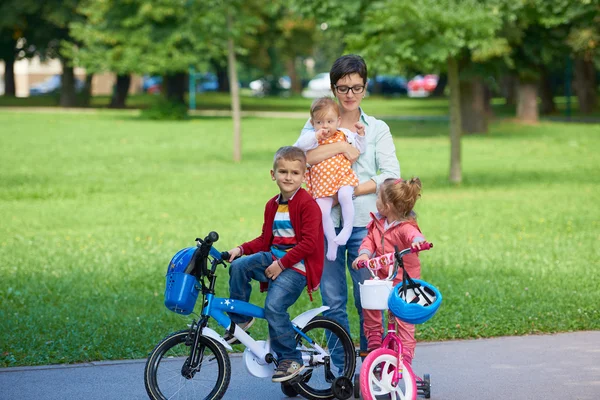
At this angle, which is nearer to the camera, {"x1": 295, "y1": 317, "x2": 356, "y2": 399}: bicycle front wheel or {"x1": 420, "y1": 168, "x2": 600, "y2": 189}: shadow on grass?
{"x1": 295, "y1": 317, "x2": 356, "y2": 399}: bicycle front wheel

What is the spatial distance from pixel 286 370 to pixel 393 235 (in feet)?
3.07

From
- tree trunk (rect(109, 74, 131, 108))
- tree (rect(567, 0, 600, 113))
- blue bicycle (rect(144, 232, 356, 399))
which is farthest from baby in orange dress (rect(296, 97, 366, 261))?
tree trunk (rect(109, 74, 131, 108))

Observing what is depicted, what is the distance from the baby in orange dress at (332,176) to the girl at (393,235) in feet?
0.57

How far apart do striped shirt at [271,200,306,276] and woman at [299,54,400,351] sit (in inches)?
14.2

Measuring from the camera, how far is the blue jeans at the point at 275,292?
5391 millimetres

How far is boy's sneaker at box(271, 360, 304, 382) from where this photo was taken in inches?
212

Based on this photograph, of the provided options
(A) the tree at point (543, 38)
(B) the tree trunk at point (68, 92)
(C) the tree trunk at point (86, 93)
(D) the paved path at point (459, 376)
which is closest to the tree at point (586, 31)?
(A) the tree at point (543, 38)

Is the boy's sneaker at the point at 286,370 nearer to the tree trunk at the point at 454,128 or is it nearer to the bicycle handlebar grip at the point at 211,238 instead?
the bicycle handlebar grip at the point at 211,238

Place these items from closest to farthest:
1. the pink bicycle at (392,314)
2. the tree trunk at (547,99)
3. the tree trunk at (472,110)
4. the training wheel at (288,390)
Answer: the pink bicycle at (392,314) < the training wheel at (288,390) < the tree trunk at (472,110) < the tree trunk at (547,99)

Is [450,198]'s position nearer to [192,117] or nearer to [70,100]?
[192,117]

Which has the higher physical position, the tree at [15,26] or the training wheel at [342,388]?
the tree at [15,26]

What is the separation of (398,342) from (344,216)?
800mm

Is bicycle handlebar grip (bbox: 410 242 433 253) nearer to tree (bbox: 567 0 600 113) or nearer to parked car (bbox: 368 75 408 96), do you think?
tree (bbox: 567 0 600 113)

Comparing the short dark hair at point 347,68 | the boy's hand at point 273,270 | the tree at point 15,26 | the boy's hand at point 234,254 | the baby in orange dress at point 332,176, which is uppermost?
the tree at point 15,26
